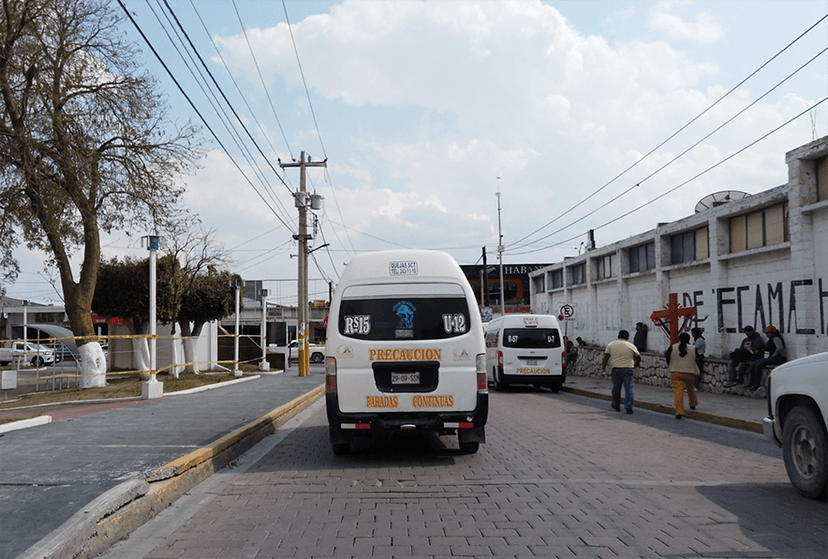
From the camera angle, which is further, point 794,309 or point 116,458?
Answer: point 794,309

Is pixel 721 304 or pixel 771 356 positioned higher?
pixel 721 304

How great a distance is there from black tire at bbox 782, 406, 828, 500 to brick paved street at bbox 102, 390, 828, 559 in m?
0.16

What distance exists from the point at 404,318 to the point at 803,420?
4.46m

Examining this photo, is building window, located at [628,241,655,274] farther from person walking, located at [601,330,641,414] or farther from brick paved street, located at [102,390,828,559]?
brick paved street, located at [102,390,828,559]

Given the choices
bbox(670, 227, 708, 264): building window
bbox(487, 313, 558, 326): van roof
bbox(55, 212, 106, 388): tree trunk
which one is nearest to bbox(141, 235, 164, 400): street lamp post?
bbox(55, 212, 106, 388): tree trunk

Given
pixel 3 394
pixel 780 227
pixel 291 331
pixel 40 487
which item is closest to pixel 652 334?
pixel 780 227

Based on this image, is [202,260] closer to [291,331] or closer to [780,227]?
[780,227]

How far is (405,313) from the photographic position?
30.1 feet

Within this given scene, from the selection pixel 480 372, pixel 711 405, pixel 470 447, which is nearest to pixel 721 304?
pixel 711 405

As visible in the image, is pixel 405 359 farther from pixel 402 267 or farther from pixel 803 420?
pixel 803 420

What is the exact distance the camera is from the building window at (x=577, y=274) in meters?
33.8

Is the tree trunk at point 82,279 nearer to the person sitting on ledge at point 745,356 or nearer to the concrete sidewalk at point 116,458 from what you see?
the concrete sidewalk at point 116,458

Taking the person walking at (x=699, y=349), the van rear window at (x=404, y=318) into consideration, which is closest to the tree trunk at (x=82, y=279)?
the van rear window at (x=404, y=318)

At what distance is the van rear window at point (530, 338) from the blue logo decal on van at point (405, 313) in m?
12.7
